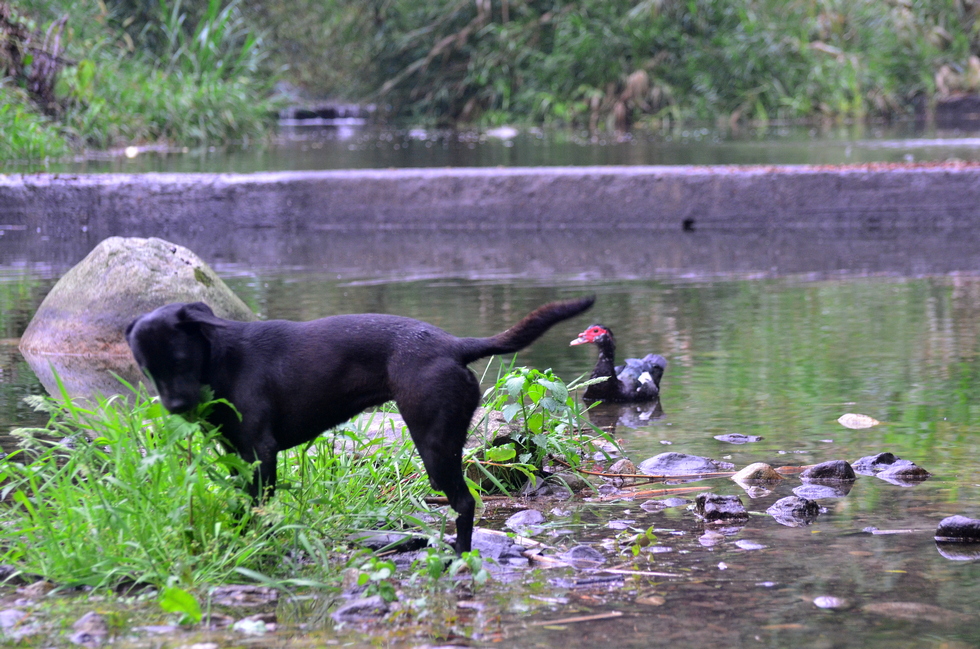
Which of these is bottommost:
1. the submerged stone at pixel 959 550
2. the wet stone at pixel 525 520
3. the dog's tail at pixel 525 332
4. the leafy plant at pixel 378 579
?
the wet stone at pixel 525 520

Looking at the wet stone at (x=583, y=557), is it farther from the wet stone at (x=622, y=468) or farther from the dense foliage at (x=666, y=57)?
the dense foliage at (x=666, y=57)

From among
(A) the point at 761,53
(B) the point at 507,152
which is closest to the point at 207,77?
(B) the point at 507,152

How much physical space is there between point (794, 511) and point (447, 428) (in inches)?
40.3

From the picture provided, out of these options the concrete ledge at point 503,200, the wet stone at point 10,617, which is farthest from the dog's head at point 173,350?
the concrete ledge at point 503,200

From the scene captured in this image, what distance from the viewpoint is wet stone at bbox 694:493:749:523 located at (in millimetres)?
3139

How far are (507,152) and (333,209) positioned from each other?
463 cm

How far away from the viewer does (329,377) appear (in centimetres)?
280

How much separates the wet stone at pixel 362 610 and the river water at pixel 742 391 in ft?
0.36

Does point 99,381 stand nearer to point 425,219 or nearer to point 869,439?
point 869,439

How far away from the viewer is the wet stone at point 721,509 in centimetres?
314

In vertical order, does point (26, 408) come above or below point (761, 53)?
below

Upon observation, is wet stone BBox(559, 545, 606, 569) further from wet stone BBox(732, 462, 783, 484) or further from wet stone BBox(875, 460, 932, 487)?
wet stone BBox(875, 460, 932, 487)

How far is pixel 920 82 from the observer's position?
2205 cm

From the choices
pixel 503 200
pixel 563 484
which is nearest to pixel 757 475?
pixel 563 484
